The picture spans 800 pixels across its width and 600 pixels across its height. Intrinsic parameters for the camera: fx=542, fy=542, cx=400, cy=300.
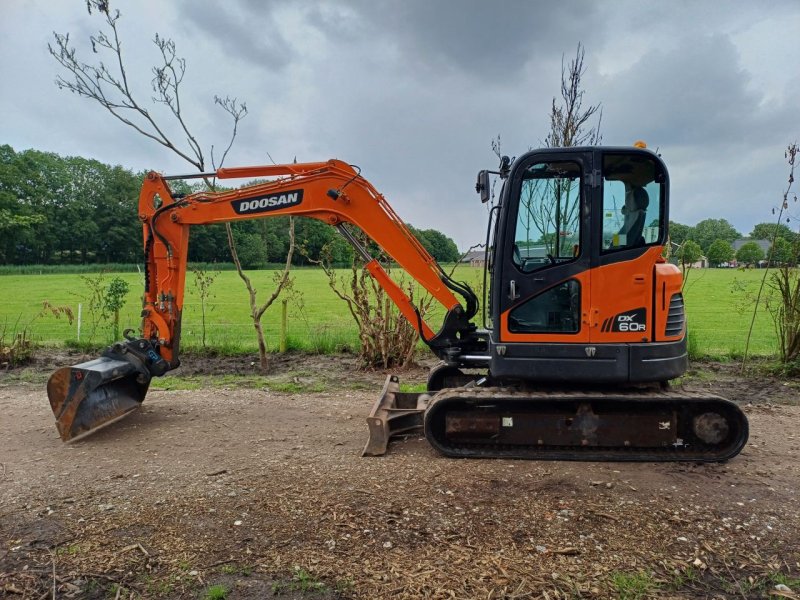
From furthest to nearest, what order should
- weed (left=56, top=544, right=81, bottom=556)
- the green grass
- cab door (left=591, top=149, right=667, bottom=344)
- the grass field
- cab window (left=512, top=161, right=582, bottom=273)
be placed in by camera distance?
the grass field, cab window (left=512, top=161, right=582, bottom=273), cab door (left=591, top=149, right=667, bottom=344), weed (left=56, top=544, right=81, bottom=556), the green grass

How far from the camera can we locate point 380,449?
5344mm

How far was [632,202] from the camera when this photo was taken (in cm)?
501

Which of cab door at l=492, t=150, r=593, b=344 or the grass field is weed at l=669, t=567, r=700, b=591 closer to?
cab door at l=492, t=150, r=593, b=344

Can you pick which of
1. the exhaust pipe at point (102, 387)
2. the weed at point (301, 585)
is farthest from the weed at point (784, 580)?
the exhaust pipe at point (102, 387)

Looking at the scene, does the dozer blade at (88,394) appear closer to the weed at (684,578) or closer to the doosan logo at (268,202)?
the doosan logo at (268,202)

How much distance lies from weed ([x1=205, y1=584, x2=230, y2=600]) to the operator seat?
13.7ft

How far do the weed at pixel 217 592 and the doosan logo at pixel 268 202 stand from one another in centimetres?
408

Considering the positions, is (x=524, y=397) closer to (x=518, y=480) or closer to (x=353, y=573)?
(x=518, y=480)

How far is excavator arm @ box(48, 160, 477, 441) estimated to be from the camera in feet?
20.1

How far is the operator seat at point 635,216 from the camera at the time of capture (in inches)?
195

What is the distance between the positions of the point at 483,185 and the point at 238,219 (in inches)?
113

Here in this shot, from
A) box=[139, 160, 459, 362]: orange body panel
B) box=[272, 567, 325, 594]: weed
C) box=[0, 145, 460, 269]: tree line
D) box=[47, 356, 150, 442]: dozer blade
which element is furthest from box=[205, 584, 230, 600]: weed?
box=[0, 145, 460, 269]: tree line

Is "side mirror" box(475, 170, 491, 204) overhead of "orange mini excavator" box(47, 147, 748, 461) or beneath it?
overhead

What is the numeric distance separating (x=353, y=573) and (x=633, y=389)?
3.31 meters
